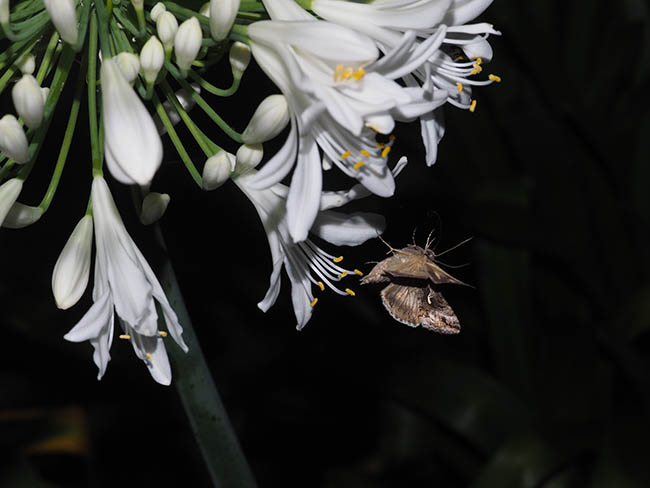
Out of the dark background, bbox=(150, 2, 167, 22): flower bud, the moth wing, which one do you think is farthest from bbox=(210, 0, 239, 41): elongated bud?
the dark background

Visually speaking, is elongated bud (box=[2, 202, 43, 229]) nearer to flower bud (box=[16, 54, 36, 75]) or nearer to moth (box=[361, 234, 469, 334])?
flower bud (box=[16, 54, 36, 75])

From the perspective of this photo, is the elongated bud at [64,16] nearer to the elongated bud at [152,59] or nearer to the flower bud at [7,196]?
the elongated bud at [152,59]

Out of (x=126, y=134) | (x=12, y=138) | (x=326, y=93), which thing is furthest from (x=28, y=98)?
(x=326, y=93)

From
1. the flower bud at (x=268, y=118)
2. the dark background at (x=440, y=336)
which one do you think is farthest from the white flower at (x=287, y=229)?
the dark background at (x=440, y=336)

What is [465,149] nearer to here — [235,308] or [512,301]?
[512,301]

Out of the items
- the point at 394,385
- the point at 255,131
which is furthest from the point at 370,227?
the point at 394,385

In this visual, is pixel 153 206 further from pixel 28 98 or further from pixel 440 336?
pixel 440 336
